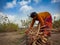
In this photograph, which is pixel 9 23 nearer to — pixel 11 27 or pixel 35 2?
pixel 11 27

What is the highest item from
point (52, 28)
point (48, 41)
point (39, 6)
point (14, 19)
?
point (39, 6)

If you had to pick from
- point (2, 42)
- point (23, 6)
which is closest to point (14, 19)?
point (23, 6)

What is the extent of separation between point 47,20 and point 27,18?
218mm

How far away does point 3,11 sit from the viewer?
1675mm

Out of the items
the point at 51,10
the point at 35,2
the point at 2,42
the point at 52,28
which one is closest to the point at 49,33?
the point at 52,28

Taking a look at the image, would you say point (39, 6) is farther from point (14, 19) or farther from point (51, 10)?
point (14, 19)

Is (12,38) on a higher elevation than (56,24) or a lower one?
lower

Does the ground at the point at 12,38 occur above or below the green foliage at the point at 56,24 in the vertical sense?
below

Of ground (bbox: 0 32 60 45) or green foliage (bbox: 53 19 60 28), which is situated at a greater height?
green foliage (bbox: 53 19 60 28)

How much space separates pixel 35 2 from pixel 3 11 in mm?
366

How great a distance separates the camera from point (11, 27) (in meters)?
1.68

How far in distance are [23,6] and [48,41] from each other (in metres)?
0.47

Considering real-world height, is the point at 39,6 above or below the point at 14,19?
above

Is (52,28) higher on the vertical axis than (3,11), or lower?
lower
